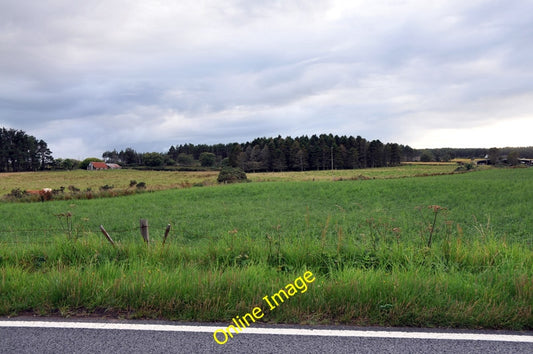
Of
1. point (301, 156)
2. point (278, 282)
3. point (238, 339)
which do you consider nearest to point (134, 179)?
point (301, 156)

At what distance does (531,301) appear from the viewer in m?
3.85

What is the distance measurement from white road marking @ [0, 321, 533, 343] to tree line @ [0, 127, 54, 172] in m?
120

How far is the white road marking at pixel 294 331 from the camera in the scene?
3322mm

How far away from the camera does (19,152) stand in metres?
99.2

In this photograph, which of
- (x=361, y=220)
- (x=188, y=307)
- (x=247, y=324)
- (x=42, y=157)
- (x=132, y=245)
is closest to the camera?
(x=247, y=324)

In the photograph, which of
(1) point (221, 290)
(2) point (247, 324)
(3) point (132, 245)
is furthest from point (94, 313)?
(3) point (132, 245)

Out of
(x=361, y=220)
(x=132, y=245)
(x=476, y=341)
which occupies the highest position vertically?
(x=132, y=245)

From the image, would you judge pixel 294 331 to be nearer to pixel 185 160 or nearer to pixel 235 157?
pixel 235 157

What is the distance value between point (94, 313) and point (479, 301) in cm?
451

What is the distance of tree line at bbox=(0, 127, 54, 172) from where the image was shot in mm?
98250

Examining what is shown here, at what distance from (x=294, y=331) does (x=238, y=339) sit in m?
0.59

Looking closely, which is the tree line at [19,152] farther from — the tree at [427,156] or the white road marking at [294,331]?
the tree at [427,156]

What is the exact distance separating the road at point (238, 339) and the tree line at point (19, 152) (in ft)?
393

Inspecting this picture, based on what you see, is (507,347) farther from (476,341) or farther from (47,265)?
(47,265)
